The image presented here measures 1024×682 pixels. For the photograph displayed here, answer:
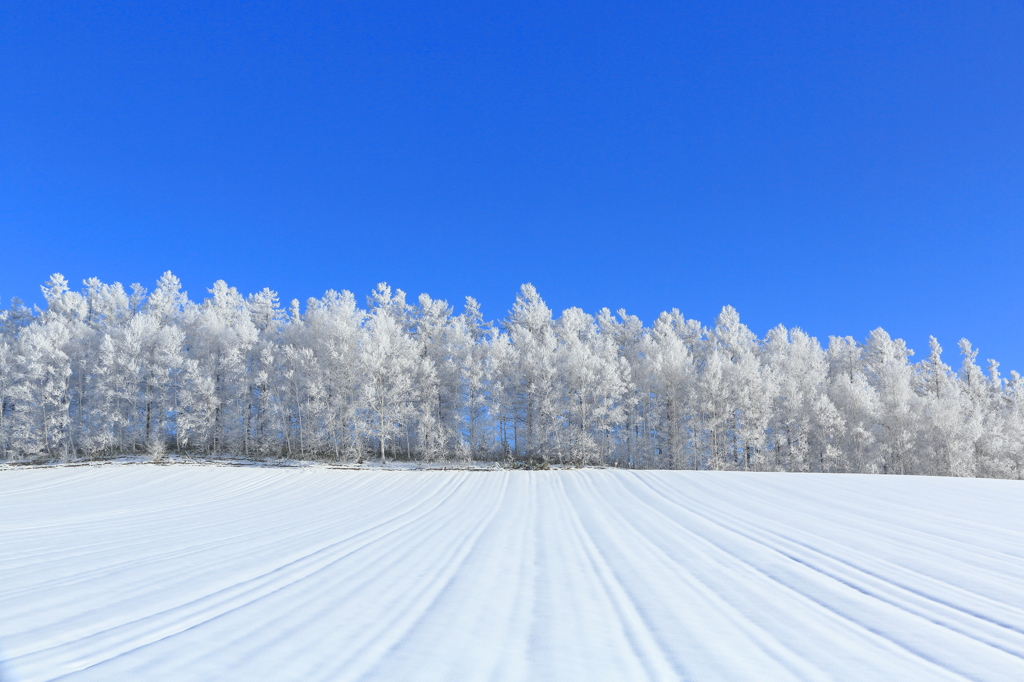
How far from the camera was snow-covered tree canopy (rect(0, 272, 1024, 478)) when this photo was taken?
3394 centimetres

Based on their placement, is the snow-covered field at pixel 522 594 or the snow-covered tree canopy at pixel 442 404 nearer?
the snow-covered field at pixel 522 594

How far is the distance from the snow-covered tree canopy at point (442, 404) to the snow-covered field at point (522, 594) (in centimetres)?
2273

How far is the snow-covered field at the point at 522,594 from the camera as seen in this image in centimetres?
354

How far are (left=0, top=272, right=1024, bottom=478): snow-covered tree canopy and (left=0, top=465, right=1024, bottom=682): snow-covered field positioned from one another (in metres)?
22.7

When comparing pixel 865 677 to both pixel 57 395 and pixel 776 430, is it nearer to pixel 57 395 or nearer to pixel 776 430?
pixel 776 430

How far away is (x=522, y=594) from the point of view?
5.26 m

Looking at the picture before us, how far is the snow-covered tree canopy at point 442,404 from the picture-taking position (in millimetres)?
33938

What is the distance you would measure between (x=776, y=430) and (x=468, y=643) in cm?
4058

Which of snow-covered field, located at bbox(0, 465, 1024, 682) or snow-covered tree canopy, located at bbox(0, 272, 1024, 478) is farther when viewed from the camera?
snow-covered tree canopy, located at bbox(0, 272, 1024, 478)

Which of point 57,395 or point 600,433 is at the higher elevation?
point 57,395

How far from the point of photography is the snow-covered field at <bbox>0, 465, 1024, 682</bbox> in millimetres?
3543

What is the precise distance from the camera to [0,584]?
18.1 feet

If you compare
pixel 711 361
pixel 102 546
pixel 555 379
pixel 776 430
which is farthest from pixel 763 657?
pixel 776 430

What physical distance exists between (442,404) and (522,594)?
33088 mm
